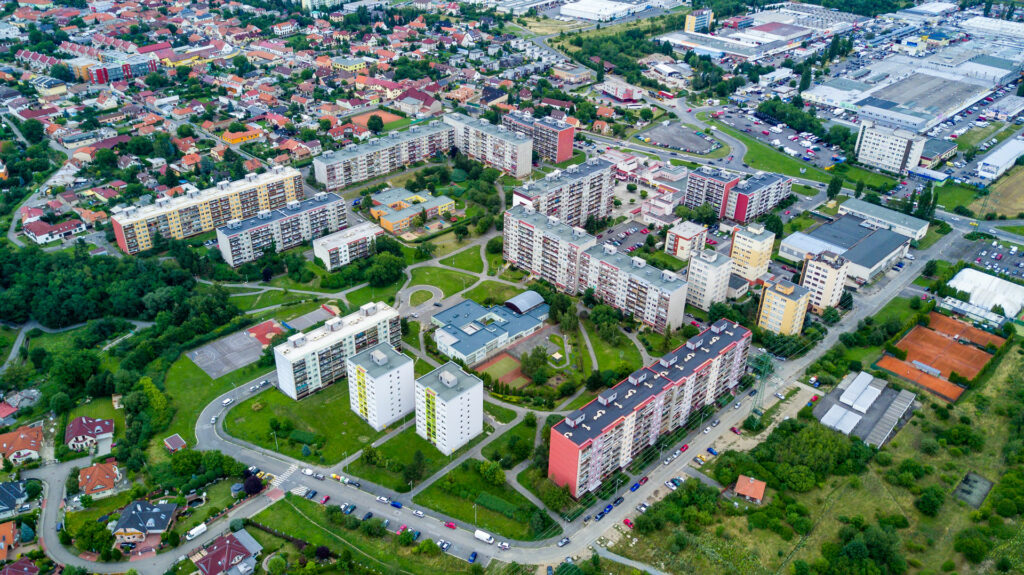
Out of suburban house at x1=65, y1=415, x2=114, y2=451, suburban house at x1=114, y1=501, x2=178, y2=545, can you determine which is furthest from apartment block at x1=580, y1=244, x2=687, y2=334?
suburban house at x1=65, y1=415, x2=114, y2=451

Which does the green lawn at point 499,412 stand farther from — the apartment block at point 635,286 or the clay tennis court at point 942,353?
the clay tennis court at point 942,353

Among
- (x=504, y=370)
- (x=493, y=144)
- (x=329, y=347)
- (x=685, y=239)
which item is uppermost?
(x=493, y=144)

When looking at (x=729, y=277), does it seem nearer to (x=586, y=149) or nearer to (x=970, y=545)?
(x=970, y=545)

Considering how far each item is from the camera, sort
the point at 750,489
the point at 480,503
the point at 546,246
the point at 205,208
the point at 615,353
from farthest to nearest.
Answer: the point at 205,208, the point at 546,246, the point at 615,353, the point at 750,489, the point at 480,503

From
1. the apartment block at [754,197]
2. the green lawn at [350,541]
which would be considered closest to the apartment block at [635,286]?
the apartment block at [754,197]

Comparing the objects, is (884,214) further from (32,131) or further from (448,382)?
(32,131)

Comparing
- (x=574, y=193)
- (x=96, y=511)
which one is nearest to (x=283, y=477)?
(x=96, y=511)

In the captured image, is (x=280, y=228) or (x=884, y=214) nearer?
(x=280, y=228)

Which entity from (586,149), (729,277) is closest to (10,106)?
(586,149)
